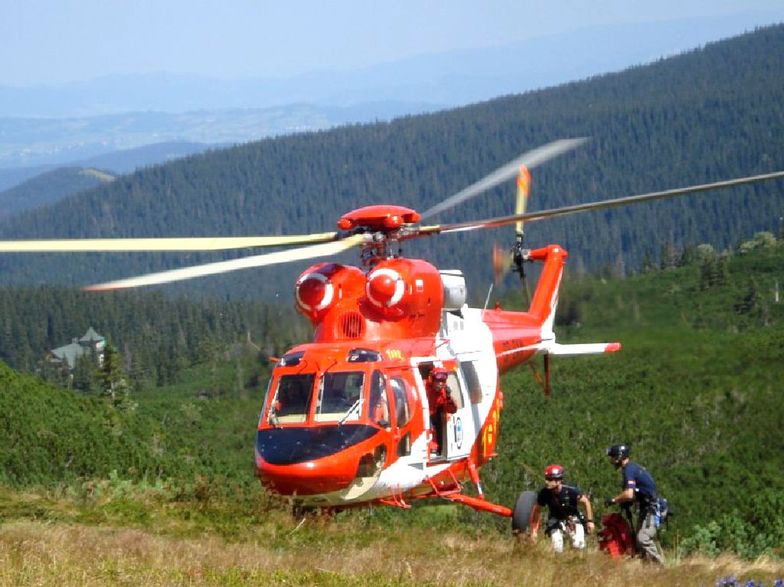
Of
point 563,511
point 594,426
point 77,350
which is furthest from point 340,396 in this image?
point 77,350

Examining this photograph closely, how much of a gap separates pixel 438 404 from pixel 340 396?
1.91 m

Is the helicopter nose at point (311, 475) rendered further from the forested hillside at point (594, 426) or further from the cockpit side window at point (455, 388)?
the cockpit side window at point (455, 388)

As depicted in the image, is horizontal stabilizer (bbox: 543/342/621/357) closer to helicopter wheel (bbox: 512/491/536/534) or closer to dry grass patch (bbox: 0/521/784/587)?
helicopter wheel (bbox: 512/491/536/534)

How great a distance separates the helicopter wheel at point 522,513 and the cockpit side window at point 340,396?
293 cm

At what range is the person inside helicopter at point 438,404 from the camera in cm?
1852

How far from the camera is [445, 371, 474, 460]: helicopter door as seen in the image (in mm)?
18906

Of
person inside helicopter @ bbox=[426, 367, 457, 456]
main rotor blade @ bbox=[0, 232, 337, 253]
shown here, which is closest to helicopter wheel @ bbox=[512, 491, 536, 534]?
person inside helicopter @ bbox=[426, 367, 457, 456]

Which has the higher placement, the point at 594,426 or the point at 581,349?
the point at 581,349

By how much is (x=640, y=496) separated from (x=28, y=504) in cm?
805

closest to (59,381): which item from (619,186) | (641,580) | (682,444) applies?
(682,444)

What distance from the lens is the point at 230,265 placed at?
51.3 feet

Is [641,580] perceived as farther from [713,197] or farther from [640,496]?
[713,197]

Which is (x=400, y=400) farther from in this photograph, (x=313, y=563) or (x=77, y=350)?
(x=77, y=350)

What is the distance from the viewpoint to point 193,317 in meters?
124
